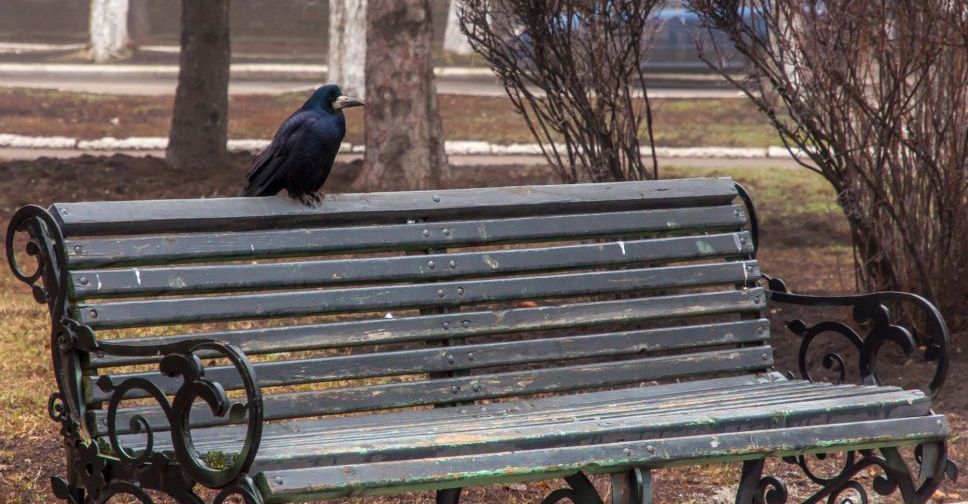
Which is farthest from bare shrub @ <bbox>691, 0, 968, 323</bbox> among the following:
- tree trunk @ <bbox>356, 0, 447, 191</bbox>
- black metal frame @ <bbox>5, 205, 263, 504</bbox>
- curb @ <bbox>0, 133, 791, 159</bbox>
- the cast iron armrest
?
curb @ <bbox>0, 133, 791, 159</bbox>

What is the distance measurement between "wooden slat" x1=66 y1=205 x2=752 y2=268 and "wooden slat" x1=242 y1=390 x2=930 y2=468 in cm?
61

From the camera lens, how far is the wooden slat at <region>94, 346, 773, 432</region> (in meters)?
3.72

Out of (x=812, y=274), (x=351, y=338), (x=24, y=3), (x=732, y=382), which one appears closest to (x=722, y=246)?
(x=732, y=382)

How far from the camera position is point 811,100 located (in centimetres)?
565

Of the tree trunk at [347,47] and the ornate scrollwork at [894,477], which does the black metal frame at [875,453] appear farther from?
the tree trunk at [347,47]

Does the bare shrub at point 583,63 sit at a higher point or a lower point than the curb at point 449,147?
higher

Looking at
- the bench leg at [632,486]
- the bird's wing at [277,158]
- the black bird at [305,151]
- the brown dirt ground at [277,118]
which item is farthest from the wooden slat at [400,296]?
the brown dirt ground at [277,118]

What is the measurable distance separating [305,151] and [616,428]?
1.36 meters

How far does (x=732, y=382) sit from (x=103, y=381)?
203 cm

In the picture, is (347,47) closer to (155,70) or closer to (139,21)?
(155,70)

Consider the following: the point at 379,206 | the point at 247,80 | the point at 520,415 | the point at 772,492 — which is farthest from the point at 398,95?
the point at 247,80

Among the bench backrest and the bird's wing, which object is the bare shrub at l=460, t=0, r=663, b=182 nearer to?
the bench backrest

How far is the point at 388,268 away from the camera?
401 cm

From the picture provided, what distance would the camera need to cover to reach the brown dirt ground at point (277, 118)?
1638cm
